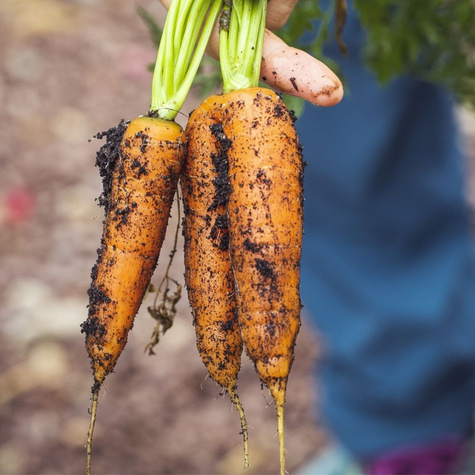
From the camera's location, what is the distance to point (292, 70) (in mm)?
1295

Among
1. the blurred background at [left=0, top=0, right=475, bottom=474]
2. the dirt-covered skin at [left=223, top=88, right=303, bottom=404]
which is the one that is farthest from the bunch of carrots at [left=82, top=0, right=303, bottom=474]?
the blurred background at [left=0, top=0, right=475, bottom=474]

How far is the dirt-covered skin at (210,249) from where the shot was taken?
139 centimetres

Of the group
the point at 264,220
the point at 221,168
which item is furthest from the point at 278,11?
Result: the point at 264,220

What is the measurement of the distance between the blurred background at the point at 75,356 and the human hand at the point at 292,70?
4.27 feet

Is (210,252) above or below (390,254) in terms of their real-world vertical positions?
below

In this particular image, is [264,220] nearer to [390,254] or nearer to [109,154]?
[109,154]

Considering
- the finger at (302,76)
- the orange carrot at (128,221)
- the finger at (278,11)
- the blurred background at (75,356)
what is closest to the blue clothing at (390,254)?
the blurred background at (75,356)

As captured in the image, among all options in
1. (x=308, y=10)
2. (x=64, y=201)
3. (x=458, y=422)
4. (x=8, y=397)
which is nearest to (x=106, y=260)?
(x=308, y=10)

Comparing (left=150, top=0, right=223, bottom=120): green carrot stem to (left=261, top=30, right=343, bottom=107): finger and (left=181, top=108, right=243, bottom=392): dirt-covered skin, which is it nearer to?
(left=181, top=108, right=243, bottom=392): dirt-covered skin

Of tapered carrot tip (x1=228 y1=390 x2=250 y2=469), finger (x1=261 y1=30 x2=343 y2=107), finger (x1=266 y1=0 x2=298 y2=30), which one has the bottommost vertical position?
tapered carrot tip (x1=228 y1=390 x2=250 y2=469)

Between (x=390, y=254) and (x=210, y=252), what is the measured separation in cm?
135

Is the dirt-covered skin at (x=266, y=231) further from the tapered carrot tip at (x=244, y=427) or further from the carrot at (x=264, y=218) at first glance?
the tapered carrot tip at (x=244, y=427)

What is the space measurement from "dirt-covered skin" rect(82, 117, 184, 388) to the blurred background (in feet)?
3.22

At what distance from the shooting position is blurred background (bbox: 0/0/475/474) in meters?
2.73
